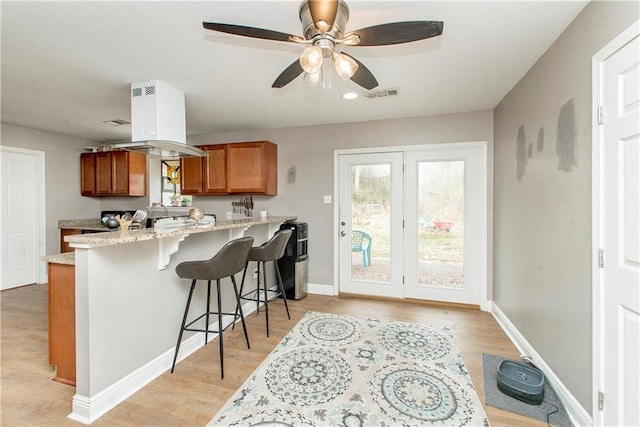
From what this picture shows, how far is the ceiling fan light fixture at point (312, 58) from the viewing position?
1479 mm

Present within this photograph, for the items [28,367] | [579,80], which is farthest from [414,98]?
[28,367]

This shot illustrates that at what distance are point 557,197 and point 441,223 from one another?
67.1 inches

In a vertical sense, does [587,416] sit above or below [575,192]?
below

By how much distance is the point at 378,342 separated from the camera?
2602 mm

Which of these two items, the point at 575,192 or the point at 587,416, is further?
the point at 575,192

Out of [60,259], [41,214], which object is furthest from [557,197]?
[41,214]

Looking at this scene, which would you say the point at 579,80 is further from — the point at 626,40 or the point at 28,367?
the point at 28,367

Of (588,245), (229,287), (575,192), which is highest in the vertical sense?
(575,192)

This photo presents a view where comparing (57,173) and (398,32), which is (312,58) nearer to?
(398,32)

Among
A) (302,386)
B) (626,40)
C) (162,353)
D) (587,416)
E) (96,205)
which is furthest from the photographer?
(96,205)

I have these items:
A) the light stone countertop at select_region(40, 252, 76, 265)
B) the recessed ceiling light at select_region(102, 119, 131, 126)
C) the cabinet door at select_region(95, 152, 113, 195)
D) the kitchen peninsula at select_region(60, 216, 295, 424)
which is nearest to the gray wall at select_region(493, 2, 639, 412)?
the kitchen peninsula at select_region(60, 216, 295, 424)

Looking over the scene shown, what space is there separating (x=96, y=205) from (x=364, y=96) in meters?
5.26

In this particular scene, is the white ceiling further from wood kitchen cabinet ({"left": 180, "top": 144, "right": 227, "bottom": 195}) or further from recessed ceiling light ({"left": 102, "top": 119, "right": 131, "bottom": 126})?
wood kitchen cabinet ({"left": 180, "top": 144, "right": 227, "bottom": 195})

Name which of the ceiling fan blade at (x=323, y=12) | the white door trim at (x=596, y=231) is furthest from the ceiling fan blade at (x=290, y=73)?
the white door trim at (x=596, y=231)
